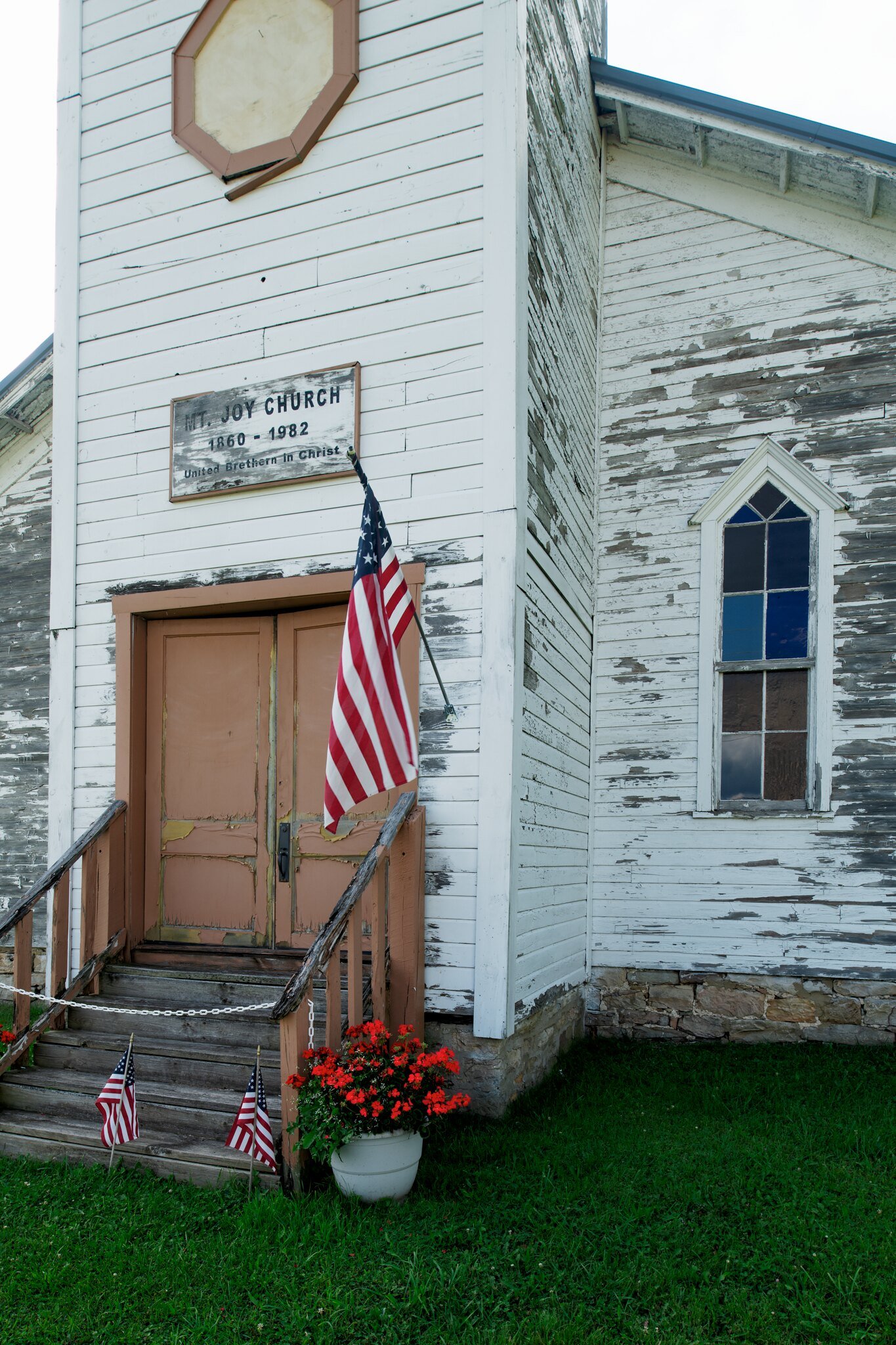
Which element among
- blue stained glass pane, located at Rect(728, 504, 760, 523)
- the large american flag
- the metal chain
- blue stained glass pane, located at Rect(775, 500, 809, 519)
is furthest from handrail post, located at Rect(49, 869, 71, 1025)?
blue stained glass pane, located at Rect(775, 500, 809, 519)

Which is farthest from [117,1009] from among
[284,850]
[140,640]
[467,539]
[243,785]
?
[467,539]

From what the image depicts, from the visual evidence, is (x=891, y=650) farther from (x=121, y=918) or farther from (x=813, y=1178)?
(x=121, y=918)

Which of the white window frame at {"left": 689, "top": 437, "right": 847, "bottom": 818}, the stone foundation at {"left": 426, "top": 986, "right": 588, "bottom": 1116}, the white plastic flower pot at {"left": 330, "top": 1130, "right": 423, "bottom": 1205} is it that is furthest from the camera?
the white window frame at {"left": 689, "top": 437, "right": 847, "bottom": 818}

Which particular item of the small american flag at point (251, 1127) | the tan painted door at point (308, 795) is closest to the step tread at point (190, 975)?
the tan painted door at point (308, 795)

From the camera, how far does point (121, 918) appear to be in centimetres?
604

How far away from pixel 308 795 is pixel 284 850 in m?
0.36

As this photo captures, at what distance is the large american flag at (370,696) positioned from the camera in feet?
14.2

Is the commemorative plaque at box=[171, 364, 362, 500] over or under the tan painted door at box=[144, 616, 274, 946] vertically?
over

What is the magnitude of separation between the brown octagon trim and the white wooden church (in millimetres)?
28

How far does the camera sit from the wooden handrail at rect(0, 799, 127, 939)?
17.4 ft

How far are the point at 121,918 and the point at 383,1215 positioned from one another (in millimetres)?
2728

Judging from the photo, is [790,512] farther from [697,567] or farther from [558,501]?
[558,501]

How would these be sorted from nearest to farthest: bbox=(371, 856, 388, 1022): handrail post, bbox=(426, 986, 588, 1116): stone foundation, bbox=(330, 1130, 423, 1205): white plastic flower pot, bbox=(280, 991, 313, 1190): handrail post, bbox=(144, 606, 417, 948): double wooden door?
bbox=(330, 1130, 423, 1205): white plastic flower pot → bbox=(280, 991, 313, 1190): handrail post → bbox=(371, 856, 388, 1022): handrail post → bbox=(426, 986, 588, 1116): stone foundation → bbox=(144, 606, 417, 948): double wooden door

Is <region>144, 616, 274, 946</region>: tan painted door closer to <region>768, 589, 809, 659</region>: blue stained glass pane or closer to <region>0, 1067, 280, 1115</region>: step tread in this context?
<region>0, 1067, 280, 1115</region>: step tread
